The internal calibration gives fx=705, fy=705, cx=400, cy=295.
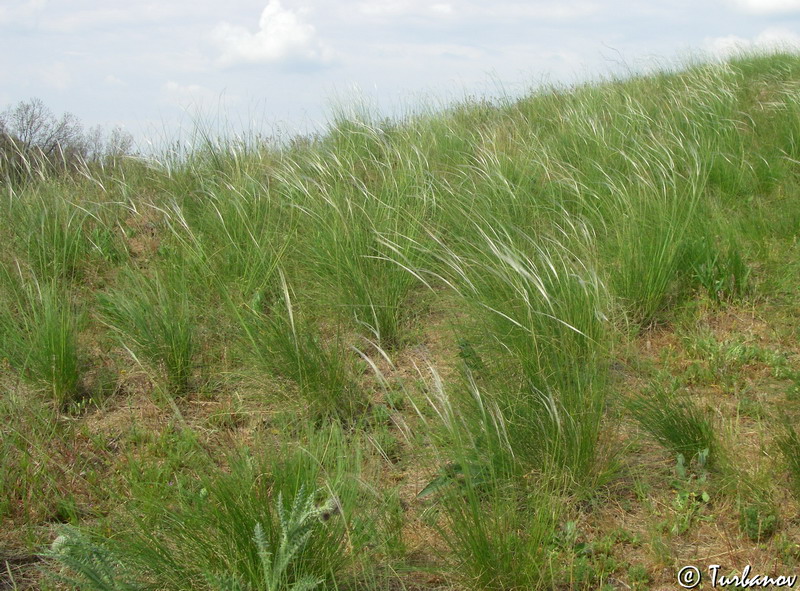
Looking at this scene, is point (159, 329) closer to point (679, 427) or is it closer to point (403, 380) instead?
point (403, 380)

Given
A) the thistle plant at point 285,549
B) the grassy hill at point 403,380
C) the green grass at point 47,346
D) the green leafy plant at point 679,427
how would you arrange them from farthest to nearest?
the green grass at point 47,346
the green leafy plant at point 679,427
the grassy hill at point 403,380
the thistle plant at point 285,549

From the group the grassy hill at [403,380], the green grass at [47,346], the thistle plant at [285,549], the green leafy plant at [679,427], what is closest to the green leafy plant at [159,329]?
the grassy hill at [403,380]

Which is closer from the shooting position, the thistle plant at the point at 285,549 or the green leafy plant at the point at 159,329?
the thistle plant at the point at 285,549

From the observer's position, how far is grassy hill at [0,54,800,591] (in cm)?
181

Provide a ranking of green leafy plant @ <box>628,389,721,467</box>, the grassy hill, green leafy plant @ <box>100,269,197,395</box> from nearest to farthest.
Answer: the grassy hill < green leafy plant @ <box>628,389,721,467</box> < green leafy plant @ <box>100,269,197,395</box>

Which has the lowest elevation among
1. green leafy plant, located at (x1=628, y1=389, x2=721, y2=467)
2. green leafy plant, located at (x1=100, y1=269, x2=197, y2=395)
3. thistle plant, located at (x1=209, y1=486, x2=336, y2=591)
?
green leafy plant, located at (x1=628, y1=389, x2=721, y2=467)

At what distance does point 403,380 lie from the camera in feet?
9.56

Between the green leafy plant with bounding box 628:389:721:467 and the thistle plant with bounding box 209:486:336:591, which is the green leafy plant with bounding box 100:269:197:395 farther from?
the green leafy plant with bounding box 628:389:721:467

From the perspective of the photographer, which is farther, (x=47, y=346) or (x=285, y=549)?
(x=47, y=346)

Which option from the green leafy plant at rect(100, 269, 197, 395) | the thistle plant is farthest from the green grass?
the thistle plant

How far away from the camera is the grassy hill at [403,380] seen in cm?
181

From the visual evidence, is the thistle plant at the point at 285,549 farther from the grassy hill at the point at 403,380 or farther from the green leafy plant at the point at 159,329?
the green leafy plant at the point at 159,329

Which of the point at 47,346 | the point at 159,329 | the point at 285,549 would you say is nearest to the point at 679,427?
the point at 285,549

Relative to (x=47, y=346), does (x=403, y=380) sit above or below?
below
